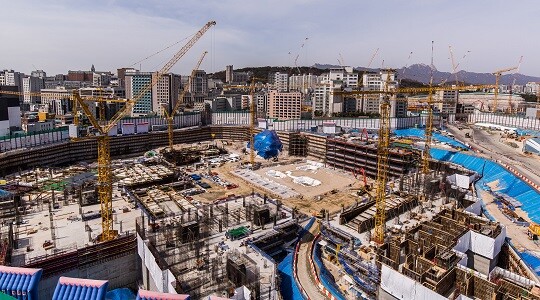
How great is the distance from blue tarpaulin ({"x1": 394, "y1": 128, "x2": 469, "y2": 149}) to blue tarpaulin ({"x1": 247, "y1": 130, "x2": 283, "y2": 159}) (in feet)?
104

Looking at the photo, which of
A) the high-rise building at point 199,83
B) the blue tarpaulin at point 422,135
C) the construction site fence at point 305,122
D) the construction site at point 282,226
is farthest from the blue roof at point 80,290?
the high-rise building at point 199,83

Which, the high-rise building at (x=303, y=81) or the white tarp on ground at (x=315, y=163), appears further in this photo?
the high-rise building at (x=303, y=81)

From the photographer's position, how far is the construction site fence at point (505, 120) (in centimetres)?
8456

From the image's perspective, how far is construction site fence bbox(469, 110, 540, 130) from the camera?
84.6m

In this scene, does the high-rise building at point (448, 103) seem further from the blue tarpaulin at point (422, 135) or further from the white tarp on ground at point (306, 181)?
the white tarp on ground at point (306, 181)

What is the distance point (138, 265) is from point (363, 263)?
61.7 feet

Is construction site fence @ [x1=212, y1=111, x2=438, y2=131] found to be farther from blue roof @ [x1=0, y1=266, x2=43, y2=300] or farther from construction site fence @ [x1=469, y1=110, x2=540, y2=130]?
blue roof @ [x1=0, y1=266, x2=43, y2=300]

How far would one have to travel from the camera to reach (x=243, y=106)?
380 ft

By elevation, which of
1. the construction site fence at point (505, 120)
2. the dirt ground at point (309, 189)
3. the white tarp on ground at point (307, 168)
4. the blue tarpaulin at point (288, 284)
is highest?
the construction site fence at point (505, 120)

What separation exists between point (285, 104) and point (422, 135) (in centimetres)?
3511

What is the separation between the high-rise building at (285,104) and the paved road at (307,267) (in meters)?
61.1

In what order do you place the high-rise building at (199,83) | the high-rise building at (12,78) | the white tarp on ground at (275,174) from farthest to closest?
the high-rise building at (12,78) → the high-rise building at (199,83) → the white tarp on ground at (275,174)

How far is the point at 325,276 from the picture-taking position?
1013 inches

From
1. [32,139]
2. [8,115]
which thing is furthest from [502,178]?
[8,115]
